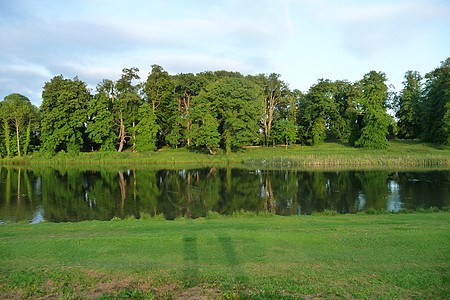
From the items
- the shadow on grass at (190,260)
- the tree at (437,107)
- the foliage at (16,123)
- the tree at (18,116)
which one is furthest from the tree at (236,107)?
the shadow on grass at (190,260)

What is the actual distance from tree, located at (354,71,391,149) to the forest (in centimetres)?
17

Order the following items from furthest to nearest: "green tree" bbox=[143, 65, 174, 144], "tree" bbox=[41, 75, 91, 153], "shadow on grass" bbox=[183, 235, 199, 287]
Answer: "green tree" bbox=[143, 65, 174, 144] < "tree" bbox=[41, 75, 91, 153] < "shadow on grass" bbox=[183, 235, 199, 287]

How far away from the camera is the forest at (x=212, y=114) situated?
5384 centimetres

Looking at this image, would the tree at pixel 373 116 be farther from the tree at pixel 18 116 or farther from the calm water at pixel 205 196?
the tree at pixel 18 116

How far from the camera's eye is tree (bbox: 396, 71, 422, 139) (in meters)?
63.2

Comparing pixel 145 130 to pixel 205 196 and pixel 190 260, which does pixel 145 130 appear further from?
pixel 190 260

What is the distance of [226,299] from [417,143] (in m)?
63.2

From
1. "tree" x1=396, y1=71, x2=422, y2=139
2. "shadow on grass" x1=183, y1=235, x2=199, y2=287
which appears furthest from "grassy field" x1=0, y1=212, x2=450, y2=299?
"tree" x1=396, y1=71, x2=422, y2=139

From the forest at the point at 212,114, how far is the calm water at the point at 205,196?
2480cm

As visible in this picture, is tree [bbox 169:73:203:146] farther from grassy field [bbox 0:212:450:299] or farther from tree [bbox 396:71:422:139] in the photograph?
grassy field [bbox 0:212:450:299]

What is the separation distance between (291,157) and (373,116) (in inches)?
870

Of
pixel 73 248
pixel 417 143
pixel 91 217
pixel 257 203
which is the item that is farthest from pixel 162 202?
pixel 417 143

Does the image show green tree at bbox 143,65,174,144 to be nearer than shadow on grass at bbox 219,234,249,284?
No

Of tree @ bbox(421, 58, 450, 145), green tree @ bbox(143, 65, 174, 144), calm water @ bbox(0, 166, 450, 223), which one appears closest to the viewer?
calm water @ bbox(0, 166, 450, 223)
